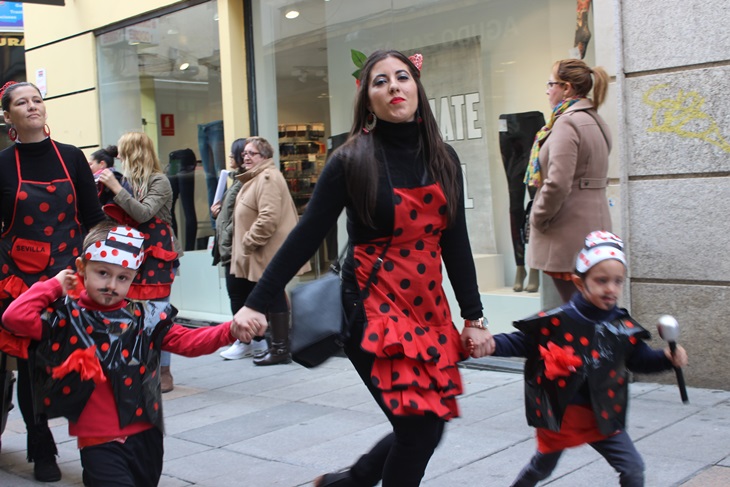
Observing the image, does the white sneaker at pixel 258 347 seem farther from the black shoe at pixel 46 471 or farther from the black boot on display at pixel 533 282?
the black shoe at pixel 46 471

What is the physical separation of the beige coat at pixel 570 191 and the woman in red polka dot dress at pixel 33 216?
263 centimetres

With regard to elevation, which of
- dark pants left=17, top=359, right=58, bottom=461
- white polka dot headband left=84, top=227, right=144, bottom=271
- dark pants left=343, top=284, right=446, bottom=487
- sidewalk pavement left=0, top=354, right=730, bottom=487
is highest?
white polka dot headband left=84, top=227, right=144, bottom=271

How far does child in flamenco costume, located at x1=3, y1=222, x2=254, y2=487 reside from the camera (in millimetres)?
3393

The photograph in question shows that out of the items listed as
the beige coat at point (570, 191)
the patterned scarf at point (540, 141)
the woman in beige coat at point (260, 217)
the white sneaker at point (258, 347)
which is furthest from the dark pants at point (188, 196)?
the beige coat at point (570, 191)

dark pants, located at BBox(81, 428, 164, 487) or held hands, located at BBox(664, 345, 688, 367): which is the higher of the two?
held hands, located at BBox(664, 345, 688, 367)

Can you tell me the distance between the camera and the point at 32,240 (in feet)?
15.4

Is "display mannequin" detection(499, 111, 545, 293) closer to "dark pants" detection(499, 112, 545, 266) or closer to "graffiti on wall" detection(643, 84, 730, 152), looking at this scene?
"dark pants" detection(499, 112, 545, 266)

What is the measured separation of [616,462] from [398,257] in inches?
43.2

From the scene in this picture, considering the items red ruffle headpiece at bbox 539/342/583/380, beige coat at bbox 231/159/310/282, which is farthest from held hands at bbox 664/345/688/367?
beige coat at bbox 231/159/310/282

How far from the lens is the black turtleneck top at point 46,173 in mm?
4688

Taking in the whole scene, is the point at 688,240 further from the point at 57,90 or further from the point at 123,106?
the point at 57,90

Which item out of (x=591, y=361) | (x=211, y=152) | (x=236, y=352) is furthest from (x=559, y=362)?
(x=211, y=152)

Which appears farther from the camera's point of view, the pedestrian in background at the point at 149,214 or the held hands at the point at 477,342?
the pedestrian in background at the point at 149,214

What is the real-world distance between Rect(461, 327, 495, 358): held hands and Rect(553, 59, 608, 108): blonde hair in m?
2.67
